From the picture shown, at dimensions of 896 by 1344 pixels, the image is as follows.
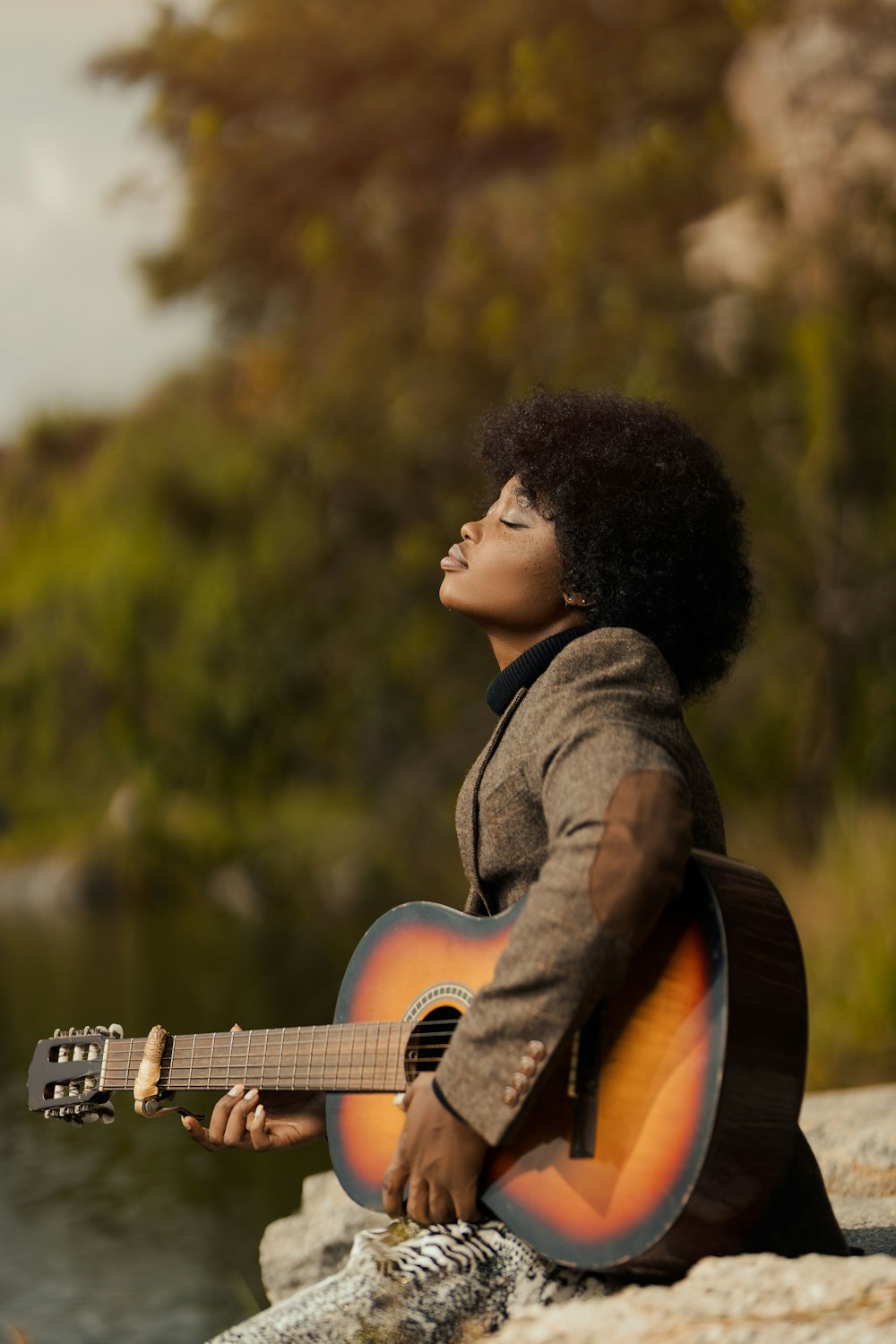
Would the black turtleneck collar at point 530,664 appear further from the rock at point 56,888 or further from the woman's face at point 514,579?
the rock at point 56,888

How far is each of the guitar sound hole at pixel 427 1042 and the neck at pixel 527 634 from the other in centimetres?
46

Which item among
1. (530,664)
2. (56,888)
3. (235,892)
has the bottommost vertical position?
(530,664)

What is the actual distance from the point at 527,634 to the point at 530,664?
0.07 meters

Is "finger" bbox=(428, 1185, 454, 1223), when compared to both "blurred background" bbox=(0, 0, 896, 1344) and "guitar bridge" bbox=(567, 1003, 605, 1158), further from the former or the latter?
"blurred background" bbox=(0, 0, 896, 1344)

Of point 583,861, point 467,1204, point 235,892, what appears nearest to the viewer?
point 583,861

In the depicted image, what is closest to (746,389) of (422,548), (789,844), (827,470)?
(827,470)

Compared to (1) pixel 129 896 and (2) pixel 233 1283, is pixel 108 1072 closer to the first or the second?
(2) pixel 233 1283

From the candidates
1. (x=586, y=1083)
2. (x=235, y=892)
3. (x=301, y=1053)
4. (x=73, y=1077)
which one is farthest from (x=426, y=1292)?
(x=235, y=892)

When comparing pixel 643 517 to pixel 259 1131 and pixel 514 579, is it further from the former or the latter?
pixel 259 1131

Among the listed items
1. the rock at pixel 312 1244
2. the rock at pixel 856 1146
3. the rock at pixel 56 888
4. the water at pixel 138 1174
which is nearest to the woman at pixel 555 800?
the rock at pixel 856 1146

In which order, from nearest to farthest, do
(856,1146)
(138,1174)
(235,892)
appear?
(856,1146) < (138,1174) < (235,892)

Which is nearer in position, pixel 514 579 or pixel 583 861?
pixel 583 861

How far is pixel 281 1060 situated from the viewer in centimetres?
204

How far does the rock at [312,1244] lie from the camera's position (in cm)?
312
